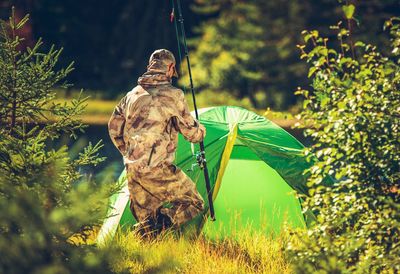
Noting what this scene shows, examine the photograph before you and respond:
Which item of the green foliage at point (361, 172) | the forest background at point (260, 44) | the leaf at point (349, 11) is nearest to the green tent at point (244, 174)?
the green foliage at point (361, 172)

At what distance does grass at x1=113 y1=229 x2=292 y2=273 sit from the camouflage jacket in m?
0.61

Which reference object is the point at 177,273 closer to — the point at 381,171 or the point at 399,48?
the point at 381,171

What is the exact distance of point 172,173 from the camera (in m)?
7.01

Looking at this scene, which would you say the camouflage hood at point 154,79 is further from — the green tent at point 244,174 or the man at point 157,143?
the green tent at point 244,174

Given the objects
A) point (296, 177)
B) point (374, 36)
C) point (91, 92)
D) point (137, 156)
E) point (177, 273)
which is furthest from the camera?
point (91, 92)

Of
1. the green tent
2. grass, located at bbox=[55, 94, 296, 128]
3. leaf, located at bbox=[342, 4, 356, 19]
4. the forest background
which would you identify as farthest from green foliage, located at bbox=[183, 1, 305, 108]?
leaf, located at bbox=[342, 4, 356, 19]

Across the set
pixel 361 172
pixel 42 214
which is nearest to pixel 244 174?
pixel 361 172

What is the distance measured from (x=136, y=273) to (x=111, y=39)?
95.3 feet

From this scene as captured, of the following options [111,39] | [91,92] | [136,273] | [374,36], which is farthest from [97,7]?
[136,273]

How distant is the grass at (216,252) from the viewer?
6.15 metres

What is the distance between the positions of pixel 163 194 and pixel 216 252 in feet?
2.03

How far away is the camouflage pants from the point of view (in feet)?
22.8

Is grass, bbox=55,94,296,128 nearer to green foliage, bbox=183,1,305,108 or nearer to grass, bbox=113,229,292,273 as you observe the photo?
green foliage, bbox=183,1,305,108

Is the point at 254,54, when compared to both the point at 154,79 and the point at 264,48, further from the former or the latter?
the point at 154,79
